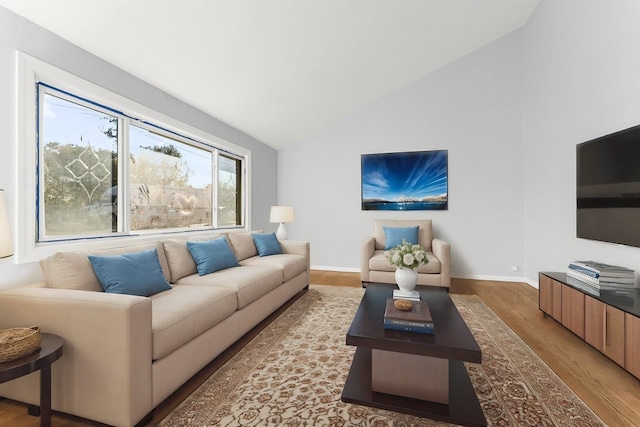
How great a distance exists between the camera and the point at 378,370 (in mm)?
1634

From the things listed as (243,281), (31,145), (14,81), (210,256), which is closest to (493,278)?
(243,281)

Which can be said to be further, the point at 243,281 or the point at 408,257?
the point at 243,281

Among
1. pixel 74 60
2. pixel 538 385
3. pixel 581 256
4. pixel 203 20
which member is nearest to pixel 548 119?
pixel 581 256

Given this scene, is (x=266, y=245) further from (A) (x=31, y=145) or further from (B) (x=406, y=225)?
(A) (x=31, y=145)

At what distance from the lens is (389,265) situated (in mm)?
3703

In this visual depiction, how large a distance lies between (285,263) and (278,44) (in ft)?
7.36

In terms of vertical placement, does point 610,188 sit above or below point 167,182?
below

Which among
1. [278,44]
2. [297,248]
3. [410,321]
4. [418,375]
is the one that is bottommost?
[418,375]

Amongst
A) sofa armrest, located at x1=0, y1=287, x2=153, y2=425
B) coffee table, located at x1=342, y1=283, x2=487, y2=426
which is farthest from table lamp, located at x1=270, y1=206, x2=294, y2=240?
sofa armrest, located at x1=0, y1=287, x2=153, y2=425

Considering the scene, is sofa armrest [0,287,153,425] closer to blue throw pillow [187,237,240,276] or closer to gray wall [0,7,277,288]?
gray wall [0,7,277,288]

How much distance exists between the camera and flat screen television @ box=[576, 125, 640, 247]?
7.32 ft

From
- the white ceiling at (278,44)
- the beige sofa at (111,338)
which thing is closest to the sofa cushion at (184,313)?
the beige sofa at (111,338)

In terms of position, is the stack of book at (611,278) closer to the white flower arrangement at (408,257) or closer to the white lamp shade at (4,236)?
the white flower arrangement at (408,257)

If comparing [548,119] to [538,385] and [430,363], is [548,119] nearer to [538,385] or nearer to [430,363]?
[538,385]
